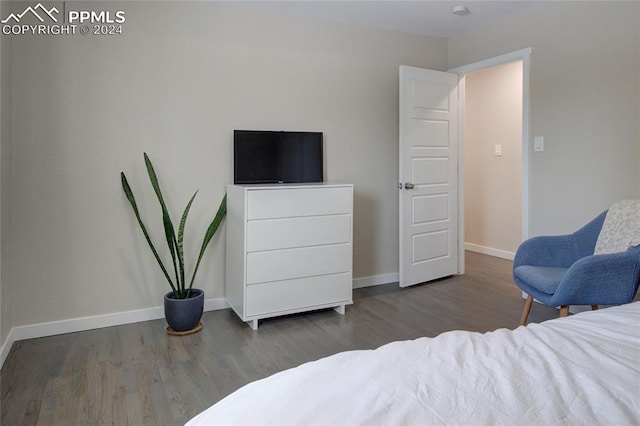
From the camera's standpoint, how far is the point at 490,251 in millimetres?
5402

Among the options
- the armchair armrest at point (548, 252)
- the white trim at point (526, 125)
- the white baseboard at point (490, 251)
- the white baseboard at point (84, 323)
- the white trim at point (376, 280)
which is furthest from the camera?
the white baseboard at point (490, 251)

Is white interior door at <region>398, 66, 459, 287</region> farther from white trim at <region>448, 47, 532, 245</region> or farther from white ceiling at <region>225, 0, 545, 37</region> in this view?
white trim at <region>448, 47, 532, 245</region>

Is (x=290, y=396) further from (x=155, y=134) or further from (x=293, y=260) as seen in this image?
(x=155, y=134)

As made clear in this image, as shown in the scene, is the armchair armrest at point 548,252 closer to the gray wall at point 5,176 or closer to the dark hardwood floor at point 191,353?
the dark hardwood floor at point 191,353

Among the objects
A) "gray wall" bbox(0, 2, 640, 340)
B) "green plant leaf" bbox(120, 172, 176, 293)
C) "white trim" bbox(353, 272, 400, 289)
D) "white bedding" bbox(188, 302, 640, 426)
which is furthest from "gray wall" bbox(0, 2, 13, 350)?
"white trim" bbox(353, 272, 400, 289)

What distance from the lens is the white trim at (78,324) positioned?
9.07ft

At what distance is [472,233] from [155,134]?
164 inches

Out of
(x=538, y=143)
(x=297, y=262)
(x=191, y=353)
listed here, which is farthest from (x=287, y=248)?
(x=538, y=143)

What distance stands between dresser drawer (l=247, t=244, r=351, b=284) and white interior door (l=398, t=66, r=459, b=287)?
2.86 ft

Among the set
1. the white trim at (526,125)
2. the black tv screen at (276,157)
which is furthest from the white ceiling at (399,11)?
the black tv screen at (276,157)

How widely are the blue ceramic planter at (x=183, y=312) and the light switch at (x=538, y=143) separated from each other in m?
2.77

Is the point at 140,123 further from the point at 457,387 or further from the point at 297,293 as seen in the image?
the point at 457,387

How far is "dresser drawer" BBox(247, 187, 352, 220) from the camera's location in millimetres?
2915

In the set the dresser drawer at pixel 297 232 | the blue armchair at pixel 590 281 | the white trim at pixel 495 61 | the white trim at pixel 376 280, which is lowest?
the white trim at pixel 376 280
